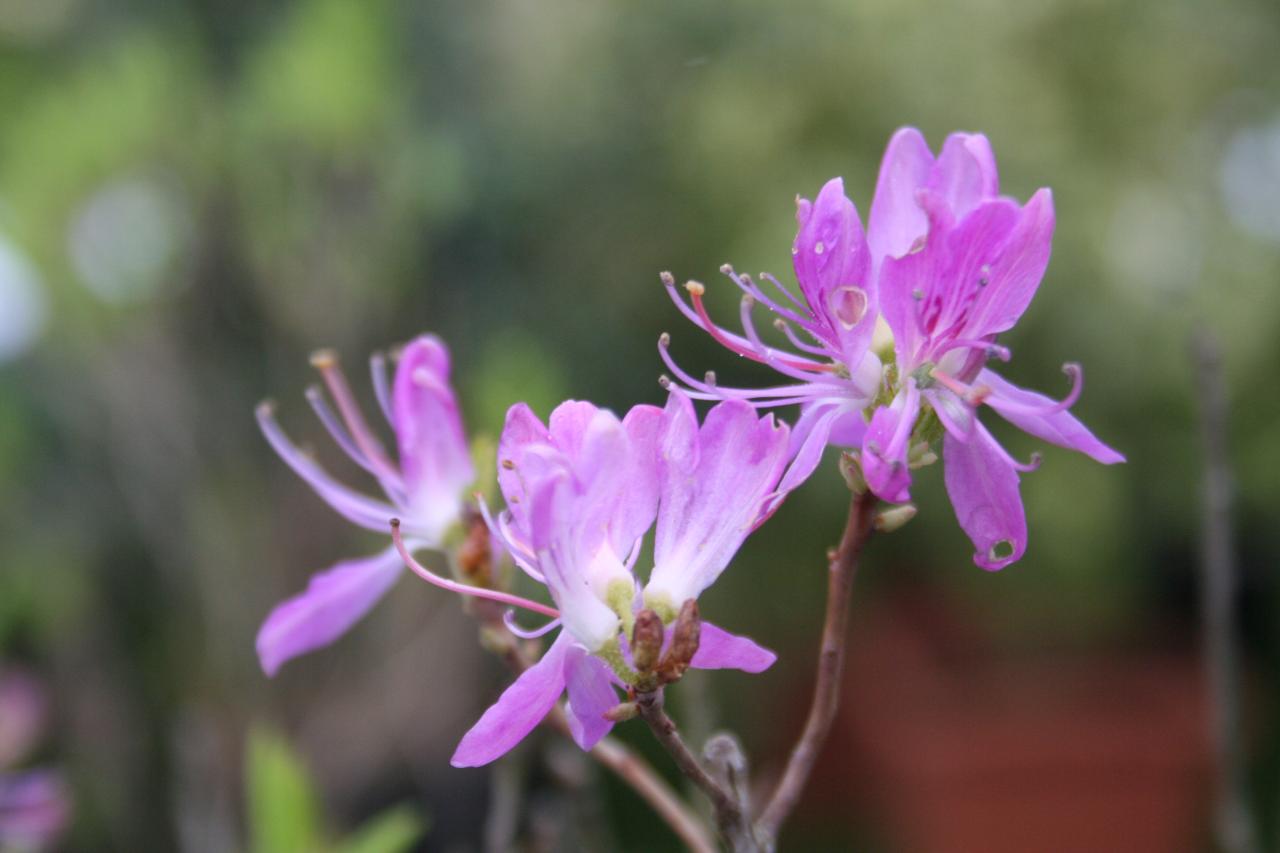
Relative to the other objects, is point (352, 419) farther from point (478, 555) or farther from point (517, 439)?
point (517, 439)

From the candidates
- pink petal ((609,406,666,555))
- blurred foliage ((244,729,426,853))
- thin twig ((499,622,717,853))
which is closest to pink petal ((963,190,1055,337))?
pink petal ((609,406,666,555))

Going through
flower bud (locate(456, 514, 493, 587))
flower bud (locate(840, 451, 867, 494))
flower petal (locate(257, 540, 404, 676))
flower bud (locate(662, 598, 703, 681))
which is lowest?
flower bud (locate(662, 598, 703, 681))

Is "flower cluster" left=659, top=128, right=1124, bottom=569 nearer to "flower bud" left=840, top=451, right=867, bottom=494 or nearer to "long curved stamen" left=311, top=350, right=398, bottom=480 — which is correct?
"flower bud" left=840, top=451, right=867, bottom=494

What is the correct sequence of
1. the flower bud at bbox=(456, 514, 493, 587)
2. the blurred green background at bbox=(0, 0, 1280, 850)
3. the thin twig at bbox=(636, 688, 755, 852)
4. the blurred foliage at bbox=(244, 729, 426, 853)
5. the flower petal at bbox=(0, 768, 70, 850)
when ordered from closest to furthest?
1. the thin twig at bbox=(636, 688, 755, 852)
2. the flower bud at bbox=(456, 514, 493, 587)
3. the blurred foliage at bbox=(244, 729, 426, 853)
4. the flower petal at bbox=(0, 768, 70, 850)
5. the blurred green background at bbox=(0, 0, 1280, 850)

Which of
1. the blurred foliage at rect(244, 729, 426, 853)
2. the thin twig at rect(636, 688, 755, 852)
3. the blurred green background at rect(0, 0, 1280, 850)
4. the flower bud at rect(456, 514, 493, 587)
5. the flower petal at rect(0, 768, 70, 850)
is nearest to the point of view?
the thin twig at rect(636, 688, 755, 852)

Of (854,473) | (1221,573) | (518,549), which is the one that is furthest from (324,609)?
(1221,573)

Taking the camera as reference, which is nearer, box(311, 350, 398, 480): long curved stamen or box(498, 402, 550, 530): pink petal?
box(498, 402, 550, 530): pink petal
